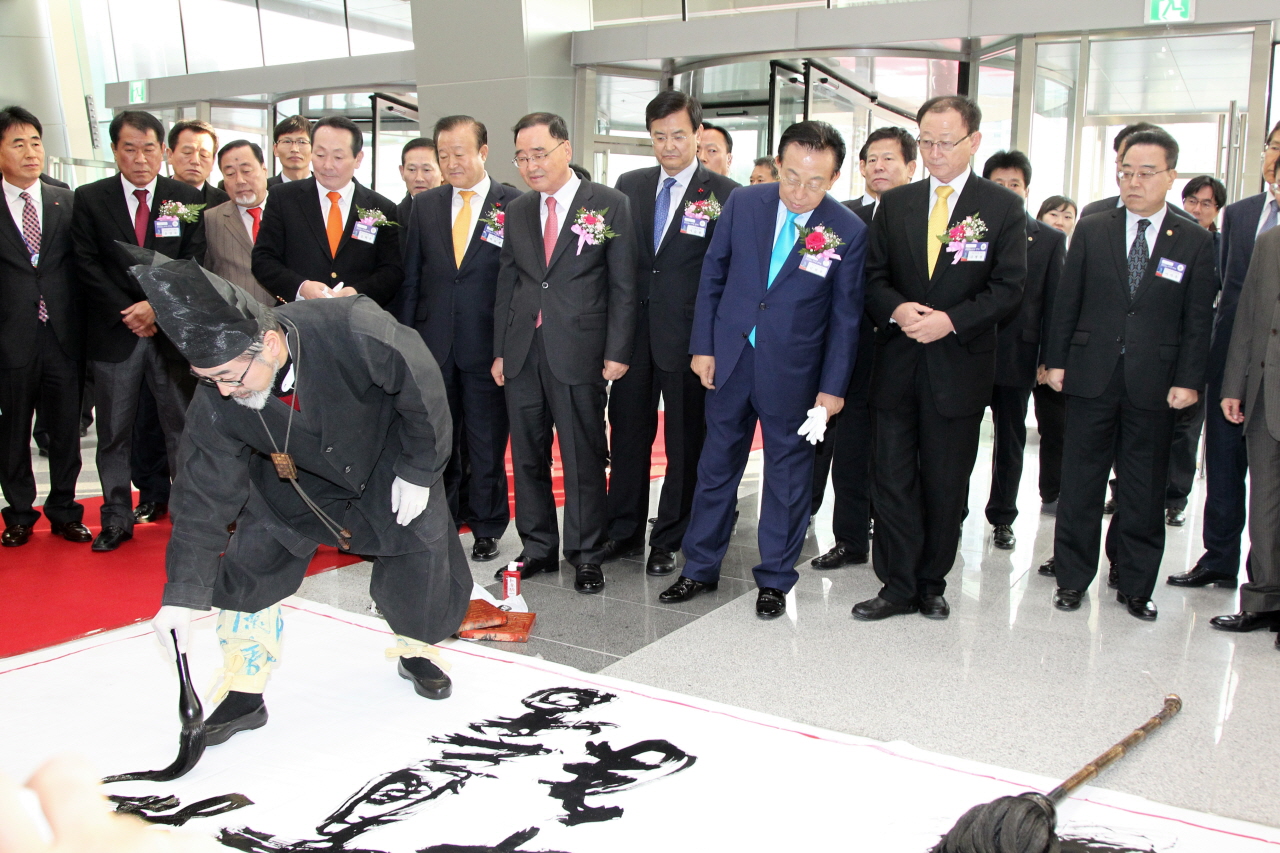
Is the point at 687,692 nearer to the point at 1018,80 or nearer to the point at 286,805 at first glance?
the point at 286,805

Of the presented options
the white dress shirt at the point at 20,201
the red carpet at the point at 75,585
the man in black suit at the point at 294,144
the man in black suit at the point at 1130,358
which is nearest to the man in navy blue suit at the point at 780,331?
the man in black suit at the point at 1130,358

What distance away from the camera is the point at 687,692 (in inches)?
103

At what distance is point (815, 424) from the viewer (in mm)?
3062

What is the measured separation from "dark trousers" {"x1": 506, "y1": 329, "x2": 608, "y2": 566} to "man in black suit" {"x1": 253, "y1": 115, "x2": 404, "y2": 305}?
0.67 m

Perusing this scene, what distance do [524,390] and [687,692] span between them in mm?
1336

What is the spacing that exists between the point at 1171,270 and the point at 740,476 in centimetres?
147

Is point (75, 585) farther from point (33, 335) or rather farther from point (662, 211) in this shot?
point (662, 211)

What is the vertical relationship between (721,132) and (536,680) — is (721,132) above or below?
above

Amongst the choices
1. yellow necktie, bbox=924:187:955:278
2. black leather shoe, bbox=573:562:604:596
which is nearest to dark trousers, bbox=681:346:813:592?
black leather shoe, bbox=573:562:604:596

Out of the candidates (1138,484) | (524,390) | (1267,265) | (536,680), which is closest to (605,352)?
(524,390)

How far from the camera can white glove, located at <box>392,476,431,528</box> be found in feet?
7.45

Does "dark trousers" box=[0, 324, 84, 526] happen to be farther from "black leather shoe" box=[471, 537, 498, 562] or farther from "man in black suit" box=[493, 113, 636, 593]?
"man in black suit" box=[493, 113, 636, 593]

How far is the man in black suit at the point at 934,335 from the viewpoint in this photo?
3035 millimetres

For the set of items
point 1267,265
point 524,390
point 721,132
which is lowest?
point 524,390
